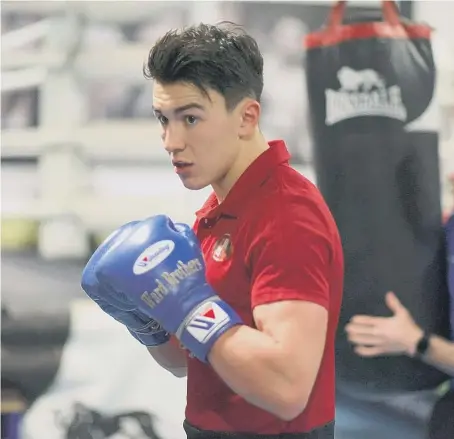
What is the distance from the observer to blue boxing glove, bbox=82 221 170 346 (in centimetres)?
111

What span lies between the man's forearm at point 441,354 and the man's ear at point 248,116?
0.98 m

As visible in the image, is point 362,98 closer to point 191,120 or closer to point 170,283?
point 191,120

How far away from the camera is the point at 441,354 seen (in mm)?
1789

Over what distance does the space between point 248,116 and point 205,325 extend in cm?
37

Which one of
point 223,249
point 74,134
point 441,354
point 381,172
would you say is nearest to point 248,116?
point 223,249

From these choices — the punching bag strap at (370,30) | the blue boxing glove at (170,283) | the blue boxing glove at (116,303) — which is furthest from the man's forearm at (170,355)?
the punching bag strap at (370,30)

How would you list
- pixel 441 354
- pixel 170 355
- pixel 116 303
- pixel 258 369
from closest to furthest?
pixel 258 369 → pixel 116 303 → pixel 170 355 → pixel 441 354

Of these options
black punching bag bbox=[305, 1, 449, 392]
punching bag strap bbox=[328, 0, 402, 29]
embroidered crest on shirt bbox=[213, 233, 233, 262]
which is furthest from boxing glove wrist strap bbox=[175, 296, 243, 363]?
punching bag strap bbox=[328, 0, 402, 29]

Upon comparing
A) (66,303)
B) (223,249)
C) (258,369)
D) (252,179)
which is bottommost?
(66,303)

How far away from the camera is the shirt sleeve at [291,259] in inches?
37.9

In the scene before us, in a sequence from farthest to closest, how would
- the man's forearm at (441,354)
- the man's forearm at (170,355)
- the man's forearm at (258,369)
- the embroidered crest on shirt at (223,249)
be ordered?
1. the man's forearm at (441,354)
2. the man's forearm at (170,355)
3. the embroidered crest on shirt at (223,249)
4. the man's forearm at (258,369)

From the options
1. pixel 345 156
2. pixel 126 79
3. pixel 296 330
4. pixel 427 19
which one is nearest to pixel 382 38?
pixel 427 19

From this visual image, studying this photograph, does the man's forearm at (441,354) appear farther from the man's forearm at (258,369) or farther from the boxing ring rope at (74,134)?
the man's forearm at (258,369)

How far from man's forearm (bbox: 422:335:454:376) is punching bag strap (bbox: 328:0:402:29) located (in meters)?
0.89
